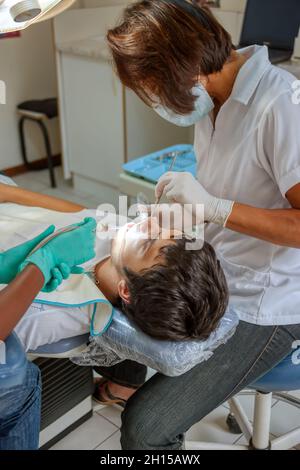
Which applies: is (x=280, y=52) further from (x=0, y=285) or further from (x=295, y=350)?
(x=0, y=285)

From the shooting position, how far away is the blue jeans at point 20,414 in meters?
1.05

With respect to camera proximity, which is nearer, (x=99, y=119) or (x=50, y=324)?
(x=50, y=324)

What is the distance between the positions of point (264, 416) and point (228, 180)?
765mm

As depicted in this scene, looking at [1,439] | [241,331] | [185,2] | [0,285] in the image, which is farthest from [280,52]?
[1,439]

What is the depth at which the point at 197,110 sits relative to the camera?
1330 mm

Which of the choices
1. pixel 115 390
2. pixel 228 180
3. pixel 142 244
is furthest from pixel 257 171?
pixel 115 390

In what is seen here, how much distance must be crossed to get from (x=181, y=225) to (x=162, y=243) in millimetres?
70

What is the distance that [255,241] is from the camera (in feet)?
4.45

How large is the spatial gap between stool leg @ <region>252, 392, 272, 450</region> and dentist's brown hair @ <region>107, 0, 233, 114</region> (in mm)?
910

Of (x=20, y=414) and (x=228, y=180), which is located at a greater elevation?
(x=228, y=180)

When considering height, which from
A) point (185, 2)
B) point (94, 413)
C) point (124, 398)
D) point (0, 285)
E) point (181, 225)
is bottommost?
point (94, 413)

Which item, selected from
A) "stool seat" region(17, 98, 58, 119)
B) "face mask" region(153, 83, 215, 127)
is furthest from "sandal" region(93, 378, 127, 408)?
"stool seat" region(17, 98, 58, 119)

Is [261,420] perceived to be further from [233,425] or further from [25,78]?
[25,78]

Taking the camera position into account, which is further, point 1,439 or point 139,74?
point 139,74
